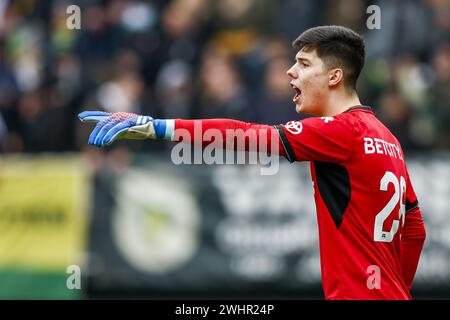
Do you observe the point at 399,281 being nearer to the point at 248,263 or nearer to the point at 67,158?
the point at 248,263

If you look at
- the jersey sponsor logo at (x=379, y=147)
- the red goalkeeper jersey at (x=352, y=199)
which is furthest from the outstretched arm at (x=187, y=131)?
the jersey sponsor logo at (x=379, y=147)

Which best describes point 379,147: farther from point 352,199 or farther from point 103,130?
point 103,130

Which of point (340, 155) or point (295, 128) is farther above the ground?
point (295, 128)

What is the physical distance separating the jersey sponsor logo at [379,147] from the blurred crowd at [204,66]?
21.7 feet

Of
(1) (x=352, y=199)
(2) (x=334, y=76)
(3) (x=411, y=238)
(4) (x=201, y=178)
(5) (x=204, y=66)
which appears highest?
(5) (x=204, y=66)

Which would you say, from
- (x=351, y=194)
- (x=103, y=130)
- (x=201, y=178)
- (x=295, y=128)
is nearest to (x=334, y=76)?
(x=295, y=128)

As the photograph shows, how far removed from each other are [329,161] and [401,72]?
24.8ft

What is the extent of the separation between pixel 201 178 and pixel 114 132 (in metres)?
7.06

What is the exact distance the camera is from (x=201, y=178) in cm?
1241

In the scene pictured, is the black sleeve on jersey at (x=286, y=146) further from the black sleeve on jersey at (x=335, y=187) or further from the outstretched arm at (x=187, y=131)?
the black sleeve on jersey at (x=335, y=187)

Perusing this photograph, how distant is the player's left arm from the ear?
32.4 inches

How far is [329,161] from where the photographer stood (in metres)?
5.61

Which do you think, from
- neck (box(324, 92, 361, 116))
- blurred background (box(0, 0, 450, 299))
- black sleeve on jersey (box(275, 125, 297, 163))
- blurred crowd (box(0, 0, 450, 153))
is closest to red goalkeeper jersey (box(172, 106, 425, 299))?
black sleeve on jersey (box(275, 125, 297, 163))

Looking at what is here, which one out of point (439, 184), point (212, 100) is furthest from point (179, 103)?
point (439, 184)
